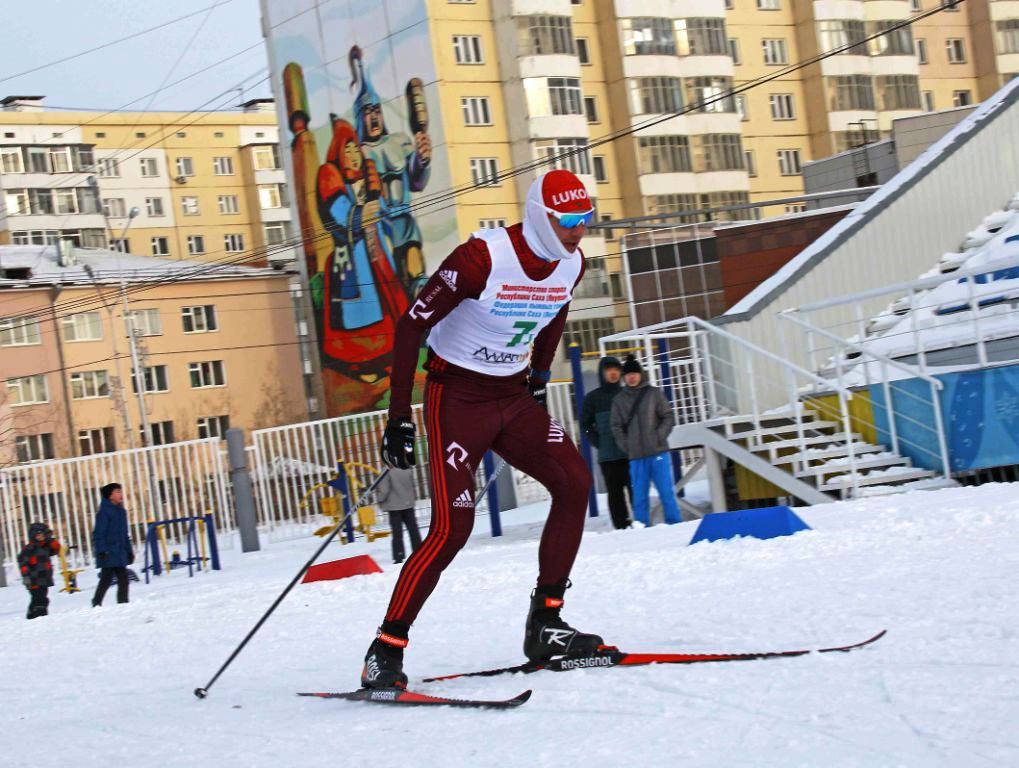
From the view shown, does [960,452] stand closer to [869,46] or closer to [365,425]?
[365,425]

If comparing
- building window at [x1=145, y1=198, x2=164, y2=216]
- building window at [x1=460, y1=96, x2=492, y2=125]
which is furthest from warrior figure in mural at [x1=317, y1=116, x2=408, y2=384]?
building window at [x1=145, y1=198, x2=164, y2=216]

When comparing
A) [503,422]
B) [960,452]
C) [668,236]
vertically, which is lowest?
[960,452]

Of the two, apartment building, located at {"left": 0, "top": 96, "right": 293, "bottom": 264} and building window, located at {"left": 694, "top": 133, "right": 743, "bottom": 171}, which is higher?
apartment building, located at {"left": 0, "top": 96, "right": 293, "bottom": 264}

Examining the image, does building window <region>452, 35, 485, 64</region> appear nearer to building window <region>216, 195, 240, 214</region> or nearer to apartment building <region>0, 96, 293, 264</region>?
apartment building <region>0, 96, 293, 264</region>

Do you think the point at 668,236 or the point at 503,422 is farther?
the point at 668,236

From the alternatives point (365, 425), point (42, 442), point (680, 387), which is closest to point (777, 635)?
point (680, 387)

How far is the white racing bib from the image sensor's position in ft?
16.4

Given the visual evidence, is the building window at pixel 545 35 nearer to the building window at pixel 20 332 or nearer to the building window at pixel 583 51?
the building window at pixel 583 51

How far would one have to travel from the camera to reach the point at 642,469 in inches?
523

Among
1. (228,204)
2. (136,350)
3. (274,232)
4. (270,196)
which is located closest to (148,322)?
(136,350)

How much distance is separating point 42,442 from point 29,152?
30.3 meters

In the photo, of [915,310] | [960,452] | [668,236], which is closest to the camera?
[960,452]

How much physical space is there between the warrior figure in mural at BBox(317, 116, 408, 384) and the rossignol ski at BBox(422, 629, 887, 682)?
182 feet

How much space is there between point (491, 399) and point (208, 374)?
2588 inches
